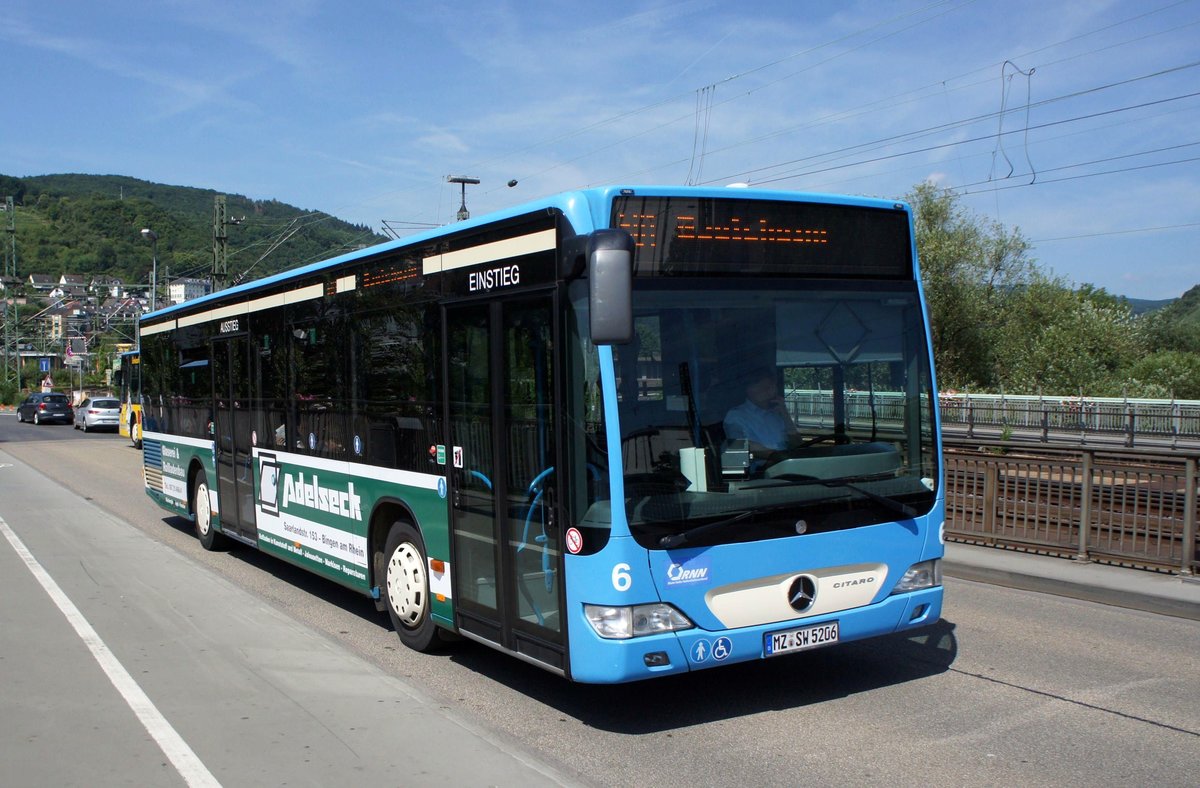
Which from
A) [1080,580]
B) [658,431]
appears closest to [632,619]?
[658,431]

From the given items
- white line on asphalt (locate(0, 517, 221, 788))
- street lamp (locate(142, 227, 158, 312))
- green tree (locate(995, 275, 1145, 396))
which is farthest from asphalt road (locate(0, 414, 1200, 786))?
green tree (locate(995, 275, 1145, 396))

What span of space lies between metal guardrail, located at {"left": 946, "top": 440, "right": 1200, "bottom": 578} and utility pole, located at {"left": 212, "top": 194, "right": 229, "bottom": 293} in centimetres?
3264

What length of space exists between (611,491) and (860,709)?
216 centimetres

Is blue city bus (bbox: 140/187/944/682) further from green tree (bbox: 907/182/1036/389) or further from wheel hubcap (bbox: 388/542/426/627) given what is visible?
green tree (bbox: 907/182/1036/389)

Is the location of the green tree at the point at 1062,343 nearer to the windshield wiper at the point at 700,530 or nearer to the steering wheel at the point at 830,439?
the steering wheel at the point at 830,439

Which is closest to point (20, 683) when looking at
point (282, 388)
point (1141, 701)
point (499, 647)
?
point (499, 647)

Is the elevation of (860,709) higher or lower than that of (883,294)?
lower

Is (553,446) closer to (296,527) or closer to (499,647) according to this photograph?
(499,647)

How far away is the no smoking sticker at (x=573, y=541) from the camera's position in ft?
17.9

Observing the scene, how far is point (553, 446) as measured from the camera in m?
5.66

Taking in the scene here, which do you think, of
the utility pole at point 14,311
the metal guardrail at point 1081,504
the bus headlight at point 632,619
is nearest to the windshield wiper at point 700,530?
the bus headlight at point 632,619

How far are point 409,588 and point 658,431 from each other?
9.71 ft

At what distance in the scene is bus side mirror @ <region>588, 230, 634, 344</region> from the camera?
5004 millimetres

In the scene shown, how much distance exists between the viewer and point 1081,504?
35.9 feet
